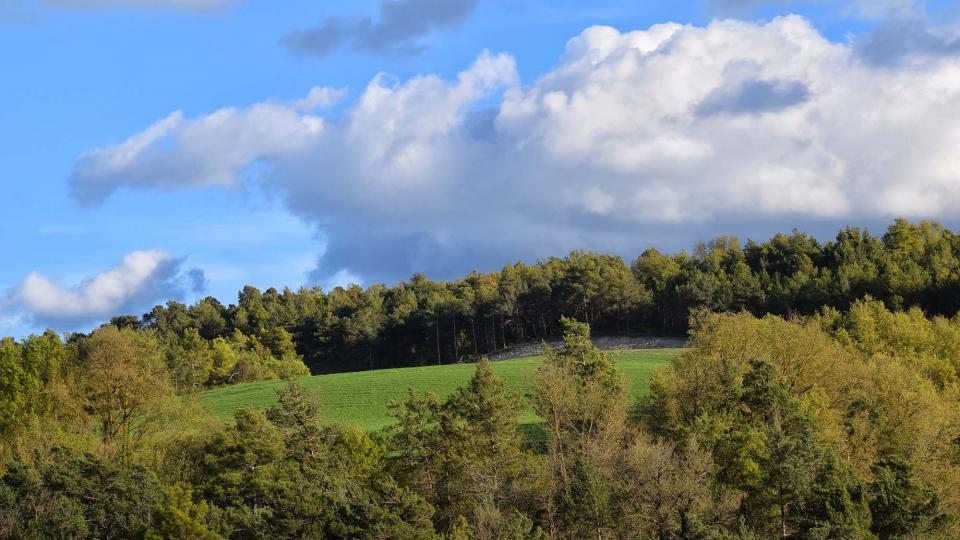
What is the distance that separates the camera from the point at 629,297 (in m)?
163

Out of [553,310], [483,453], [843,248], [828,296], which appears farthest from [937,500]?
[553,310]

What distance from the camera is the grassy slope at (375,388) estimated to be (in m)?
94.9

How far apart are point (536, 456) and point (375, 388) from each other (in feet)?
150

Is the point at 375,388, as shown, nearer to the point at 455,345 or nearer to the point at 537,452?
the point at 537,452

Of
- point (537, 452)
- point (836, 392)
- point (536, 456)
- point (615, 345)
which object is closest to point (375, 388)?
point (537, 452)

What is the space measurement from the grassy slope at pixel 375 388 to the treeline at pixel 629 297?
64.0 feet

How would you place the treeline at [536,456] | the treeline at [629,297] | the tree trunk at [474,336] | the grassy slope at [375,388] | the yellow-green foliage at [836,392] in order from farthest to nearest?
1. the tree trunk at [474,336]
2. the treeline at [629,297]
3. the grassy slope at [375,388]
4. the yellow-green foliage at [836,392]
5. the treeline at [536,456]

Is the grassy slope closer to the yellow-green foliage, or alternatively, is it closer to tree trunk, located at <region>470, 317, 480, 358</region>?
the yellow-green foliage

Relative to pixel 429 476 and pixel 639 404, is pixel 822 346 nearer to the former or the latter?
pixel 639 404

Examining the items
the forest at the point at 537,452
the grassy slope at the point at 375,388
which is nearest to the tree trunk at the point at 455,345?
the grassy slope at the point at 375,388

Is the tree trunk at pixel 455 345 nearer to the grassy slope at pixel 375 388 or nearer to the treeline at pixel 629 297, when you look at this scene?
the treeline at pixel 629 297

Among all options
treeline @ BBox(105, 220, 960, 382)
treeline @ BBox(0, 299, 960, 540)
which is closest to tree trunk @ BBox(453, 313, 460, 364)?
treeline @ BBox(105, 220, 960, 382)

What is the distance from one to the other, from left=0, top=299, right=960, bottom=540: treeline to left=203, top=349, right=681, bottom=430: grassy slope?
16301 mm

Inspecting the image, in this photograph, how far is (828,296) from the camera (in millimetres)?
137875
